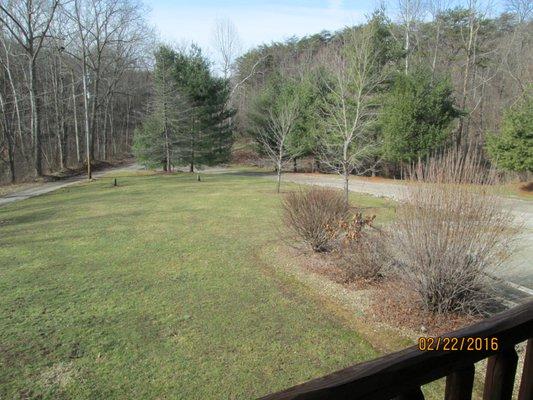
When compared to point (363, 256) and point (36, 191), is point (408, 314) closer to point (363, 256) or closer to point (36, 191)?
point (363, 256)

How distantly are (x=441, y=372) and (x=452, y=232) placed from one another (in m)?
4.65

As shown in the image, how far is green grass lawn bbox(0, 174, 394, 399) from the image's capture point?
4453 millimetres

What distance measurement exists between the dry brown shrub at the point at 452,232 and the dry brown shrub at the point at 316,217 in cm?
288

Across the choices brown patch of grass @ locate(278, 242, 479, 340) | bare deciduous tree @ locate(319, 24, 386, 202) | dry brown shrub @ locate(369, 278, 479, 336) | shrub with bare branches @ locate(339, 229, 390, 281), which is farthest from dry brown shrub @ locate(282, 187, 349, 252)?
dry brown shrub @ locate(369, 278, 479, 336)

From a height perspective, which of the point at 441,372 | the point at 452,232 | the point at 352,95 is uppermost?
the point at 352,95

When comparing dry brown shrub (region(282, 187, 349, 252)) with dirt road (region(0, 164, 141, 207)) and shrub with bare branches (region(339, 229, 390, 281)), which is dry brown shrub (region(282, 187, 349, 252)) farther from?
dirt road (region(0, 164, 141, 207))

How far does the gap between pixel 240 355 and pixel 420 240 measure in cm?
299

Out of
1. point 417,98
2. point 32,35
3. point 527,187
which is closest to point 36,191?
point 32,35

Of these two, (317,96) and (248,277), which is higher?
(317,96)

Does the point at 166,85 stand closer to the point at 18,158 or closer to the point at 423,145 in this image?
the point at 18,158

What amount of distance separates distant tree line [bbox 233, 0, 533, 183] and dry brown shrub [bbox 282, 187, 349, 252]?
6388 mm

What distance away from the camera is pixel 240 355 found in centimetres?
497

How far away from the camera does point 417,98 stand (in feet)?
78.0

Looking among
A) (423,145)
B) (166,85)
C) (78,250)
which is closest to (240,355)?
(78,250)
